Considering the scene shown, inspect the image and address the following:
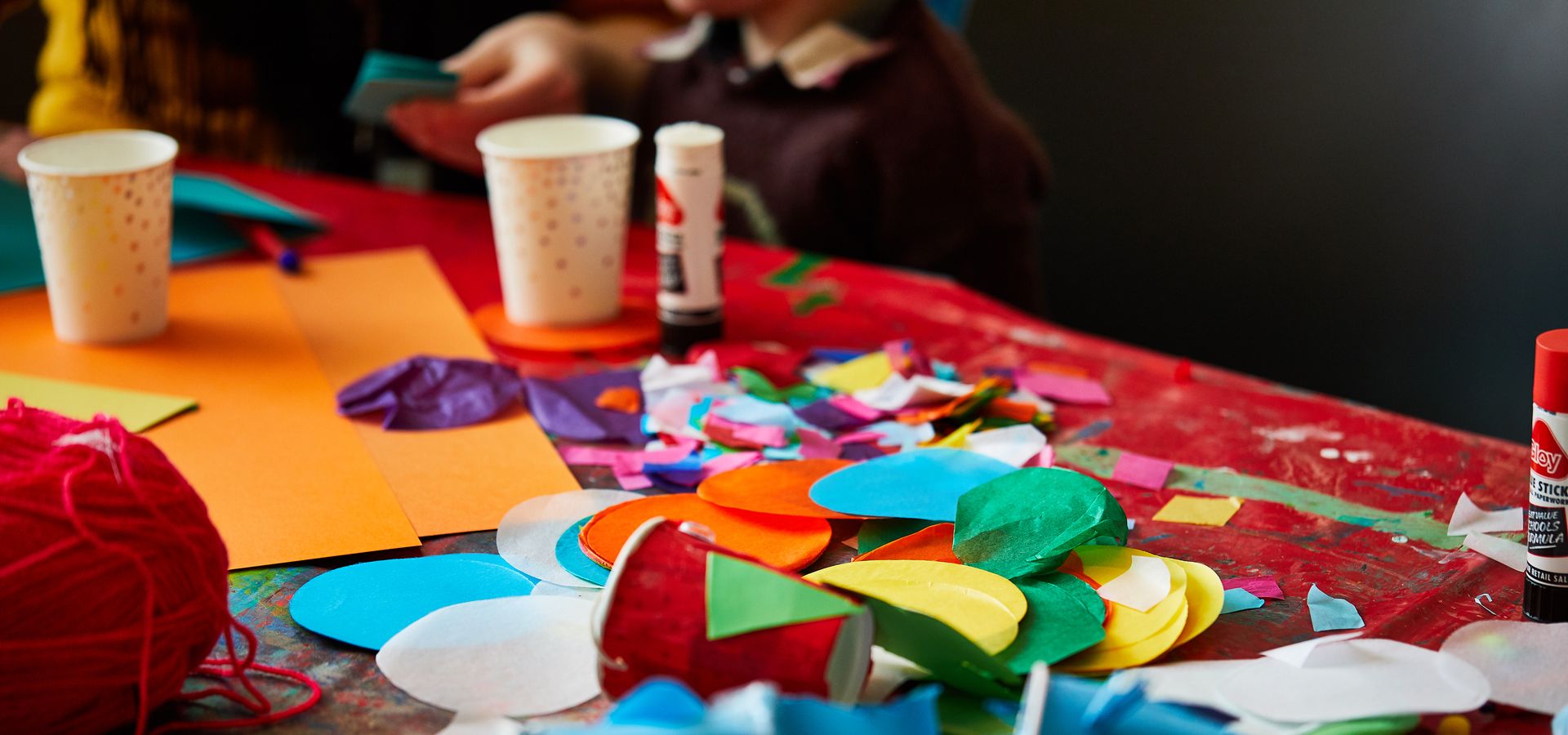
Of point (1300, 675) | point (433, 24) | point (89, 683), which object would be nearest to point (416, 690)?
point (89, 683)

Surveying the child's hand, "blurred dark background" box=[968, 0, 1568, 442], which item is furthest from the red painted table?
"blurred dark background" box=[968, 0, 1568, 442]

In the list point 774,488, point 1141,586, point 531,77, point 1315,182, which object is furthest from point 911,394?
point 1315,182

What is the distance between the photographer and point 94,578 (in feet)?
1.75

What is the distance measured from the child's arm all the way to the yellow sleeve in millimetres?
424

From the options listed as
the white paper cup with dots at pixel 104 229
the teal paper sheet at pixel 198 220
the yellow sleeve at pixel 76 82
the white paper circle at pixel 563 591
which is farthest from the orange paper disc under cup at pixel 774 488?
the yellow sleeve at pixel 76 82

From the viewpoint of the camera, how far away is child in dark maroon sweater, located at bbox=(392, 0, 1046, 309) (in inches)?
54.2

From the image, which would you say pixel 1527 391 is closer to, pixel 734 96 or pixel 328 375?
pixel 734 96

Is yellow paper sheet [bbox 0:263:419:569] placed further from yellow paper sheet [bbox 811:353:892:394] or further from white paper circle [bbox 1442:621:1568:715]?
white paper circle [bbox 1442:621:1568:715]

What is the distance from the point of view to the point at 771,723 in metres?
0.43

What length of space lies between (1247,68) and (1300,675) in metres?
1.46

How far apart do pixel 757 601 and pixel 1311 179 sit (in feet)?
5.06

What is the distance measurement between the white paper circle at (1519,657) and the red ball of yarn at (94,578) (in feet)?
1.89

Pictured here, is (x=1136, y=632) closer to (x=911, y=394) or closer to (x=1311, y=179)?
(x=911, y=394)

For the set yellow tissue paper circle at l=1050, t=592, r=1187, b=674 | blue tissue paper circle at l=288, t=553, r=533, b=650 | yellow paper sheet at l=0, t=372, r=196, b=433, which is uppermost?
yellow tissue paper circle at l=1050, t=592, r=1187, b=674
